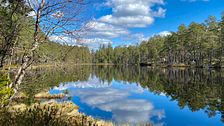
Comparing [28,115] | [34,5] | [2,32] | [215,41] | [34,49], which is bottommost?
[28,115]

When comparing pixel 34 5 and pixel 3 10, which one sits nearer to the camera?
pixel 34 5

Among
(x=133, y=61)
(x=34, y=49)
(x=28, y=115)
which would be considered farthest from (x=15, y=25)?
(x=133, y=61)

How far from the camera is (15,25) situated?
324 inches

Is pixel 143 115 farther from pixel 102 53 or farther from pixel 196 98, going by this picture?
pixel 102 53

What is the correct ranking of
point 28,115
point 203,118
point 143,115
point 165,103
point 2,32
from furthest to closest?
point 165,103, point 143,115, point 203,118, point 2,32, point 28,115

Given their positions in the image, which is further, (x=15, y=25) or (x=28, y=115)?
(x=15, y=25)

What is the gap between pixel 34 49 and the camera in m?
8.44

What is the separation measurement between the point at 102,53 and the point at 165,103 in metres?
170

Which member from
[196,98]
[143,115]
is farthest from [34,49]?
[196,98]

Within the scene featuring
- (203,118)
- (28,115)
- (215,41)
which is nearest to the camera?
(28,115)

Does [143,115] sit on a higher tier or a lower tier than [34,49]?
lower

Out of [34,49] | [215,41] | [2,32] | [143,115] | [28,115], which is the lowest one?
[143,115]

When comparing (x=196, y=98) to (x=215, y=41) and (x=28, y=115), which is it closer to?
(x=28, y=115)

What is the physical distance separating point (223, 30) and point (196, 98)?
2529 inches
